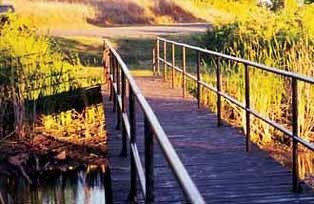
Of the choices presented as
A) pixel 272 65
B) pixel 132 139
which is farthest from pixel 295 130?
pixel 272 65

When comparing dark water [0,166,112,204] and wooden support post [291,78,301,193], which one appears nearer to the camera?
wooden support post [291,78,301,193]

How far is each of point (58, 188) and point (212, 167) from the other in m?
5.32

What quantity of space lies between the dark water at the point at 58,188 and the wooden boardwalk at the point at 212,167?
1.20 meters

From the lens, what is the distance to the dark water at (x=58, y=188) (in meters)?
12.3

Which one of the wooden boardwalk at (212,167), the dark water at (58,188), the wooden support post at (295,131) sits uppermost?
the wooden support post at (295,131)

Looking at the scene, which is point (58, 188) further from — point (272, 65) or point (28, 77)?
point (272, 65)

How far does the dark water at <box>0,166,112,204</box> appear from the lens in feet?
40.3

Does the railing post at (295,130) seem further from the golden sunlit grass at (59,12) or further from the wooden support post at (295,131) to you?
the golden sunlit grass at (59,12)

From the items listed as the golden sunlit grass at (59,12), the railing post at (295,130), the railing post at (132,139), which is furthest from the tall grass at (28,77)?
the golden sunlit grass at (59,12)

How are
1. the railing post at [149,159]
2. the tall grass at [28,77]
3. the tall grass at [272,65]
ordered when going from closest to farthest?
the railing post at [149,159] < the tall grass at [272,65] < the tall grass at [28,77]

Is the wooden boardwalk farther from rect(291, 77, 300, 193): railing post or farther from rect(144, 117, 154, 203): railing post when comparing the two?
rect(144, 117, 154, 203): railing post

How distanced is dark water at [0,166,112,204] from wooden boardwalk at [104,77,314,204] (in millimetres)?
1201

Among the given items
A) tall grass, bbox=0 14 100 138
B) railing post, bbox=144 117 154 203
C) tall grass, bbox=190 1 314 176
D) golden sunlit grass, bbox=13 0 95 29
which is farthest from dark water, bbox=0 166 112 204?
golden sunlit grass, bbox=13 0 95 29

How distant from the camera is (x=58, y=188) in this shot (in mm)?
13031
